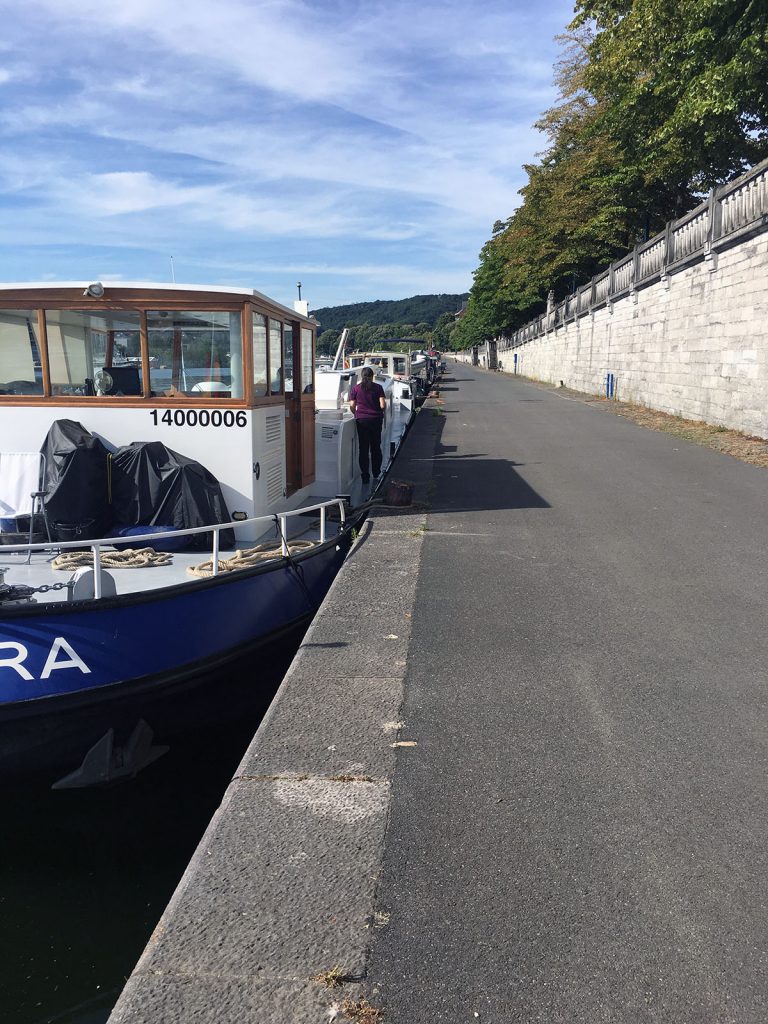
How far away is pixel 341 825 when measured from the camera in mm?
3176

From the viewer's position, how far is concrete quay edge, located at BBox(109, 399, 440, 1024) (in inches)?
92.6

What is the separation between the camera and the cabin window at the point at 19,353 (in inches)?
251

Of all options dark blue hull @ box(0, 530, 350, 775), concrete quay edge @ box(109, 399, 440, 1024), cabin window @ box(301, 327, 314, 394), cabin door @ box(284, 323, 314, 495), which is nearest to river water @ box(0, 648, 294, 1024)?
dark blue hull @ box(0, 530, 350, 775)

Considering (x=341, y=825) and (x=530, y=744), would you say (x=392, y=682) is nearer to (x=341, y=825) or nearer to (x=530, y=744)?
(x=530, y=744)

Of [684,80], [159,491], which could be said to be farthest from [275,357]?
[684,80]

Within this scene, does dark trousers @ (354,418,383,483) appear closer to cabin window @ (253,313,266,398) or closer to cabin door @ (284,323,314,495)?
cabin door @ (284,323,314,495)

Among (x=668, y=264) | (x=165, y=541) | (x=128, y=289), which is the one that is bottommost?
(x=165, y=541)

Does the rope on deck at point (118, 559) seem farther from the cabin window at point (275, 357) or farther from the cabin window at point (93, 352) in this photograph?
the cabin window at point (275, 357)

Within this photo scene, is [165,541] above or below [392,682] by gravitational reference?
above

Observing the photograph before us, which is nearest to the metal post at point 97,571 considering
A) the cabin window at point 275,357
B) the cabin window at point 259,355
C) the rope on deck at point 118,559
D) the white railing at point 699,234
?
the rope on deck at point 118,559

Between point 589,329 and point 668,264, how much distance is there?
1209 centimetres

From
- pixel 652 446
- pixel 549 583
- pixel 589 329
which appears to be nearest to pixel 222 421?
pixel 549 583

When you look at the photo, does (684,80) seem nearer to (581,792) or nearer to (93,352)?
(93,352)

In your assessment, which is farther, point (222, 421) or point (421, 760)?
point (222, 421)
